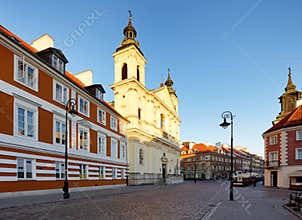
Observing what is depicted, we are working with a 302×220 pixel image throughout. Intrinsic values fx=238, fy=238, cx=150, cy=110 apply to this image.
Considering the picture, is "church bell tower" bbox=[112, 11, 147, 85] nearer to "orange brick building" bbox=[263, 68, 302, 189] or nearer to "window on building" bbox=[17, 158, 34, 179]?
"orange brick building" bbox=[263, 68, 302, 189]

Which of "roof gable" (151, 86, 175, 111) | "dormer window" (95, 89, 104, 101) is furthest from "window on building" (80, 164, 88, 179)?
"roof gable" (151, 86, 175, 111)

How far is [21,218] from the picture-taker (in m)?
9.39

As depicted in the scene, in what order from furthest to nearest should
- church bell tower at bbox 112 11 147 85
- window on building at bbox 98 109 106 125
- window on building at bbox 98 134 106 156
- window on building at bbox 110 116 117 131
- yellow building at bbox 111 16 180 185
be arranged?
church bell tower at bbox 112 11 147 85, yellow building at bbox 111 16 180 185, window on building at bbox 110 116 117 131, window on building at bbox 98 109 106 125, window on building at bbox 98 134 106 156

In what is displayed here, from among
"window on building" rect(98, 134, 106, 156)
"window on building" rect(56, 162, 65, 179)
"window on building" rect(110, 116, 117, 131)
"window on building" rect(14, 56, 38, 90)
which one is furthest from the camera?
"window on building" rect(110, 116, 117, 131)

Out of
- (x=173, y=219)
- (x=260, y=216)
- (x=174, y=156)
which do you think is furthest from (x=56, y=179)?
(x=174, y=156)

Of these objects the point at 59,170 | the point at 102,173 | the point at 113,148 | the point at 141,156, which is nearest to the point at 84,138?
the point at 59,170

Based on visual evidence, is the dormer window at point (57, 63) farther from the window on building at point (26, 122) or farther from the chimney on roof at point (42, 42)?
the window on building at point (26, 122)

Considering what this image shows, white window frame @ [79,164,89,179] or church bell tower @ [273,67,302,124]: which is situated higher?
church bell tower @ [273,67,302,124]

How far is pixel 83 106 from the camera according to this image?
25844 millimetres

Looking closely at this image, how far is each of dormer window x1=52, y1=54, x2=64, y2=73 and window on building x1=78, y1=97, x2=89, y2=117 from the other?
3868 millimetres

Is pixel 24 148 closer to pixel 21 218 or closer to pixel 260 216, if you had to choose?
pixel 21 218

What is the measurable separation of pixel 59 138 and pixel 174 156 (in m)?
43.7

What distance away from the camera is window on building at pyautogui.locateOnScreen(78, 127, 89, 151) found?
2497 cm

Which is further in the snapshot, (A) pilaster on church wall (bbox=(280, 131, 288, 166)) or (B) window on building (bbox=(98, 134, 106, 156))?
(A) pilaster on church wall (bbox=(280, 131, 288, 166))
